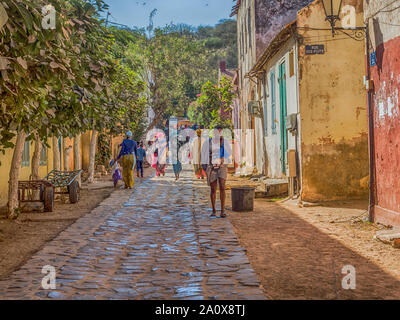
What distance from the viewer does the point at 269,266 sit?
6.43 meters

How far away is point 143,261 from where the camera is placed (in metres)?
6.79

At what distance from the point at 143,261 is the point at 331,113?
726 cm

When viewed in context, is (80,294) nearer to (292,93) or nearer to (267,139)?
(292,93)

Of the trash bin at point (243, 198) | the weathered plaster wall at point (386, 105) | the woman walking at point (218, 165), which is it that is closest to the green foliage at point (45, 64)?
the woman walking at point (218, 165)

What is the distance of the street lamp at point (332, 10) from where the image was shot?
1156 cm

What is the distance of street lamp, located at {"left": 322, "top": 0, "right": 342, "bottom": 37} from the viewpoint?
1156cm

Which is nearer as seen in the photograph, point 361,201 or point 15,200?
point 15,200

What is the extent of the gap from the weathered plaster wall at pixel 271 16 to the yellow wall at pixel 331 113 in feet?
27.2

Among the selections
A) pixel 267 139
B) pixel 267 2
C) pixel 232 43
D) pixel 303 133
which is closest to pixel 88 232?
pixel 303 133

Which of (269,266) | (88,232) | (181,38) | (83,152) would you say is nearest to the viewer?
(269,266)

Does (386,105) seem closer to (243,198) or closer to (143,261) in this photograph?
(243,198)

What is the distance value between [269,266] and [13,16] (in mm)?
3904

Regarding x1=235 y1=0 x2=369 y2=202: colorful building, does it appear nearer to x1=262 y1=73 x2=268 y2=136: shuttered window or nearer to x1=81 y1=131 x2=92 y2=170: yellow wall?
x1=262 y1=73 x2=268 y2=136: shuttered window

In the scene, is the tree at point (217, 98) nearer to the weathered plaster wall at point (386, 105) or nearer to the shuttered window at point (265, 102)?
the shuttered window at point (265, 102)
